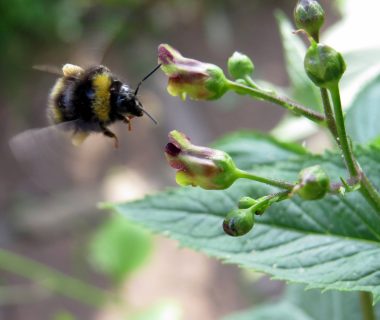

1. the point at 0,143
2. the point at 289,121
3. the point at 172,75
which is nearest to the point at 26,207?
the point at 0,143

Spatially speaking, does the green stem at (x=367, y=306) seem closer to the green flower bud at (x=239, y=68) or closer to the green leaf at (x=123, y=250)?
the green flower bud at (x=239, y=68)

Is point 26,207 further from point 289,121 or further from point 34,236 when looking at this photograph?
point 289,121

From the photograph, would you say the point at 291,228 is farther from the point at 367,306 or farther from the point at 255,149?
the point at 255,149

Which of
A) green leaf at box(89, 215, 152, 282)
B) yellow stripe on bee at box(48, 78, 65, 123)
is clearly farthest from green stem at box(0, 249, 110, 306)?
yellow stripe on bee at box(48, 78, 65, 123)

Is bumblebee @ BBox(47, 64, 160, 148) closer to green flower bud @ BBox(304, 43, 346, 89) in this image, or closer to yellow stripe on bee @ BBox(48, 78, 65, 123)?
yellow stripe on bee @ BBox(48, 78, 65, 123)

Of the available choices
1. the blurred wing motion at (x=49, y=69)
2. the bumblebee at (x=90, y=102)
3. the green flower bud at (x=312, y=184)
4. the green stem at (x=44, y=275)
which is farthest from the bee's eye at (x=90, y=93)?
the green stem at (x=44, y=275)

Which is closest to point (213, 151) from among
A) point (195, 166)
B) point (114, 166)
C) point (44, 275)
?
point (195, 166)
